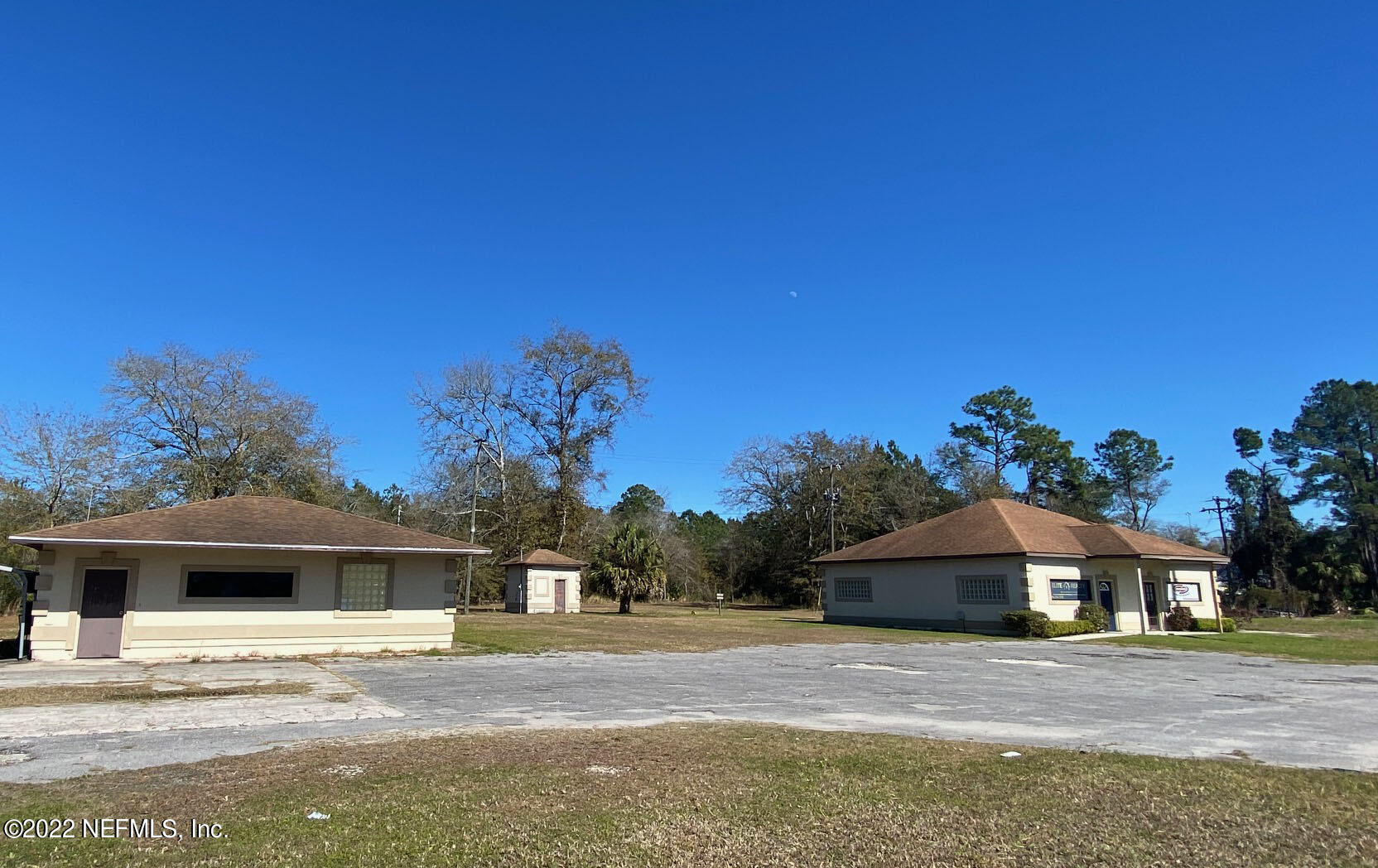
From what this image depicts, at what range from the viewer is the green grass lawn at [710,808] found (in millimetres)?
4770

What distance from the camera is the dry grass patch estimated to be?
11.1 metres

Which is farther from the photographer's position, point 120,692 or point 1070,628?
point 1070,628

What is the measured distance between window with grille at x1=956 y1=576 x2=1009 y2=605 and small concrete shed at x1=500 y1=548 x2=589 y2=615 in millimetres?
21070

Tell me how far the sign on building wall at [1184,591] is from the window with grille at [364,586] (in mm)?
30175

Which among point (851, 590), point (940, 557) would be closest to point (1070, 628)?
point (940, 557)

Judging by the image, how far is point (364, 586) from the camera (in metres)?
20.7

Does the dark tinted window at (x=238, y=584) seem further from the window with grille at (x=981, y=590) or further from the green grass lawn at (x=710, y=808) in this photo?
the window with grille at (x=981, y=590)

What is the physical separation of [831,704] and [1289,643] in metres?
23.8

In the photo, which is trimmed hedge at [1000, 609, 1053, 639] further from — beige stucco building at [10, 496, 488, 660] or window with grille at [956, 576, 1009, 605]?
beige stucco building at [10, 496, 488, 660]

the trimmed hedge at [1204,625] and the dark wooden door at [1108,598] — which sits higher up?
the dark wooden door at [1108,598]

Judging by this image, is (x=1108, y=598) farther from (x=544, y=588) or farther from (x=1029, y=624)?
(x=544, y=588)

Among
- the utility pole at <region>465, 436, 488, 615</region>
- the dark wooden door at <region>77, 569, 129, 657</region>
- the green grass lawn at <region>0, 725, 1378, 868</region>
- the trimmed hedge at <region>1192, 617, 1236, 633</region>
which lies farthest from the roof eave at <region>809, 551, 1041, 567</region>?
the dark wooden door at <region>77, 569, 129, 657</region>

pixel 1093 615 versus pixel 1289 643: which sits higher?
pixel 1093 615

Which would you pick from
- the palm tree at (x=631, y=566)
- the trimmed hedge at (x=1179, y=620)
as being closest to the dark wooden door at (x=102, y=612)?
the palm tree at (x=631, y=566)
